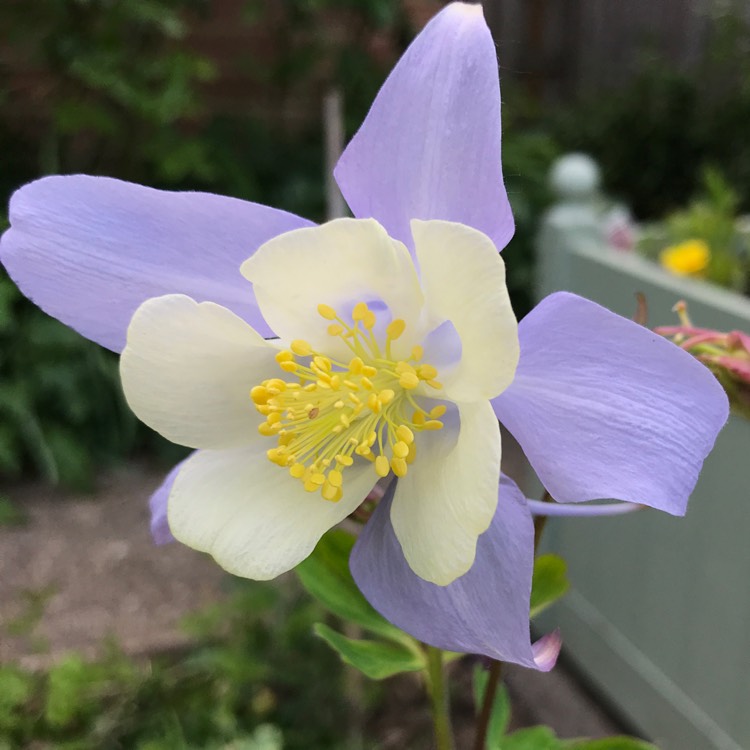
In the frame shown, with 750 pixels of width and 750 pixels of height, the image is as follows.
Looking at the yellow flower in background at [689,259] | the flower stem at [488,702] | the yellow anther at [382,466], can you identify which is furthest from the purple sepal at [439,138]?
the yellow flower in background at [689,259]

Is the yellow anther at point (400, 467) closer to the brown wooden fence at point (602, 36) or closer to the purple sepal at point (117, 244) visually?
the purple sepal at point (117, 244)

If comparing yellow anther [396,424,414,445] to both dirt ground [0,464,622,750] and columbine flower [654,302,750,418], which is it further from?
dirt ground [0,464,622,750]

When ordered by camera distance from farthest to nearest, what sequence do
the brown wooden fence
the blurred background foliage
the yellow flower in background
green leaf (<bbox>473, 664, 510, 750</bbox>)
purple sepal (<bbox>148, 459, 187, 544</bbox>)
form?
the blurred background foliage → the brown wooden fence → the yellow flower in background → green leaf (<bbox>473, 664, 510, 750</bbox>) → purple sepal (<bbox>148, 459, 187, 544</bbox>)

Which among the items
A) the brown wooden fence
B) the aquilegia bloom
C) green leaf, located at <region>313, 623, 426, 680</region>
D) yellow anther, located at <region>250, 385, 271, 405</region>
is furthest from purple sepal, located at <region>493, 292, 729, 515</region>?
the brown wooden fence

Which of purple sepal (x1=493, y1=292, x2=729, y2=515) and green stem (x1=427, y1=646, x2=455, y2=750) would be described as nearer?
purple sepal (x1=493, y1=292, x2=729, y2=515)

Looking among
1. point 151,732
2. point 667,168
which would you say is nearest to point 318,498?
point 151,732
